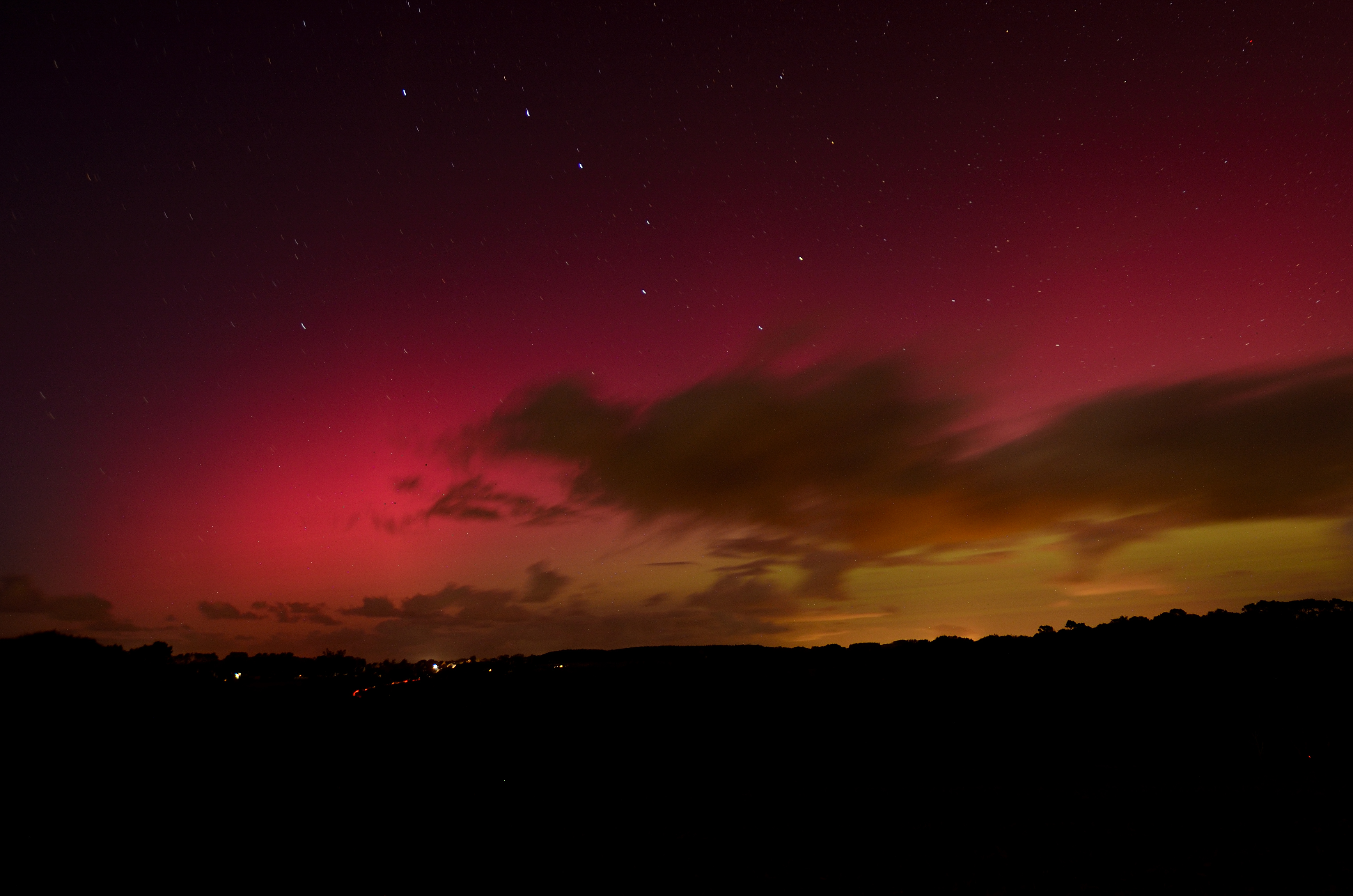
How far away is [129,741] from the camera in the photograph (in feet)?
96.4

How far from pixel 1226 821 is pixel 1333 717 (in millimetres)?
12457

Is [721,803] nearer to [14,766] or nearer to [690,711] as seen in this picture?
[690,711]

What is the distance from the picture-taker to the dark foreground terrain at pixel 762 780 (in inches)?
565

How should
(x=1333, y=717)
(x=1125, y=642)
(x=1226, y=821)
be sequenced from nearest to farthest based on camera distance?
(x=1226, y=821), (x=1333, y=717), (x=1125, y=642)

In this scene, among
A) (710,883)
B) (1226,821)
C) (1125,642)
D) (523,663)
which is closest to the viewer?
(710,883)

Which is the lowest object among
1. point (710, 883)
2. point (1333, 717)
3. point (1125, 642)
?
point (710, 883)

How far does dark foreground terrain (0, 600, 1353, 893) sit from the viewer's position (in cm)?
1436

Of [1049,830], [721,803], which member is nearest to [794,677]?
[721,803]

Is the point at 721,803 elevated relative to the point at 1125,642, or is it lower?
lower

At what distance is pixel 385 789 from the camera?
22.8 m

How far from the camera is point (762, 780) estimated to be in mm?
21375

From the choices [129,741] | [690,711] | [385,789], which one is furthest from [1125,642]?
[129,741]

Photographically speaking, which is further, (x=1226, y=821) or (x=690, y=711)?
(x=690, y=711)

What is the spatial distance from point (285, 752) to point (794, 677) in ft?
88.2
